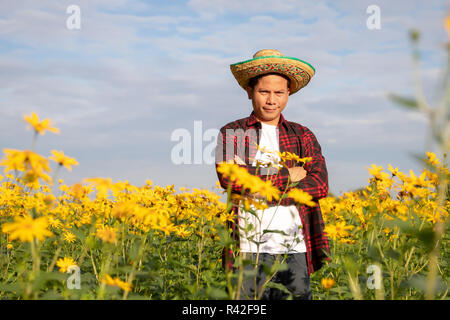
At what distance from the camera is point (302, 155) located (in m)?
3.55

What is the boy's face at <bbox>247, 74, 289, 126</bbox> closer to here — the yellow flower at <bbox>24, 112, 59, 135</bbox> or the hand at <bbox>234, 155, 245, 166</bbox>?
the hand at <bbox>234, 155, 245, 166</bbox>

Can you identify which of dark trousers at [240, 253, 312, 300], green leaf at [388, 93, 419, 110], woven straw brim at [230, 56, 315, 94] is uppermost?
woven straw brim at [230, 56, 315, 94]

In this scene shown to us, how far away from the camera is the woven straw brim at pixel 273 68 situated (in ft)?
11.1

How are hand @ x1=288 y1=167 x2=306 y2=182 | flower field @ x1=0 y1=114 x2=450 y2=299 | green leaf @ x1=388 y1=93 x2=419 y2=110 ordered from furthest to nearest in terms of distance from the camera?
hand @ x1=288 y1=167 x2=306 y2=182 → flower field @ x1=0 y1=114 x2=450 y2=299 → green leaf @ x1=388 y1=93 x2=419 y2=110

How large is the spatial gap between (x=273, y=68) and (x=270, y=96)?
0.25 m

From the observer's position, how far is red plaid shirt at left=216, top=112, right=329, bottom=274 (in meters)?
3.25

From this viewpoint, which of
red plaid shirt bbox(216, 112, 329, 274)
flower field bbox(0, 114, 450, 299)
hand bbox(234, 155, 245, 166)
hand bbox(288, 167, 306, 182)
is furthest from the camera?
red plaid shirt bbox(216, 112, 329, 274)

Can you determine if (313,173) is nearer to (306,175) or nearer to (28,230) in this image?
(306,175)

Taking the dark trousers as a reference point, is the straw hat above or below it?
above

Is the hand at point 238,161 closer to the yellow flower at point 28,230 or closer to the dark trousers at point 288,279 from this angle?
the dark trousers at point 288,279

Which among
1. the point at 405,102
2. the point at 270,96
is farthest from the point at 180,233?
the point at 405,102

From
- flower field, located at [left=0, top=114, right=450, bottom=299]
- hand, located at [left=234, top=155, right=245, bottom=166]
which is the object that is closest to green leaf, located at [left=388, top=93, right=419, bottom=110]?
flower field, located at [left=0, top=114, right=450, bottom=299]

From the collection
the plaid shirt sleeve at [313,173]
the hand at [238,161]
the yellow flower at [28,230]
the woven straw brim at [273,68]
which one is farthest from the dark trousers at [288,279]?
the yellow flower at [28,230]
